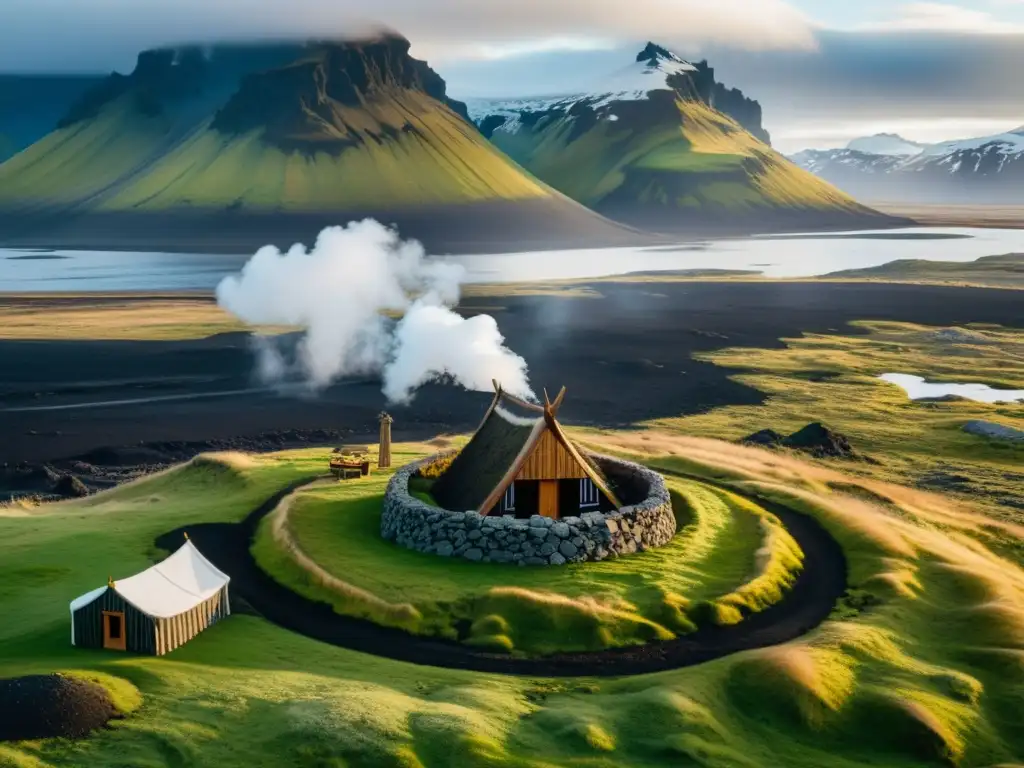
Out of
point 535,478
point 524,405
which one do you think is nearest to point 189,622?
point 535,478

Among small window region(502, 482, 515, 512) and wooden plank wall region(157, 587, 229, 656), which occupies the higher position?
small window region(502, 482, 515, 512)

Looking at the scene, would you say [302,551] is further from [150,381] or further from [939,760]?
[150,381]

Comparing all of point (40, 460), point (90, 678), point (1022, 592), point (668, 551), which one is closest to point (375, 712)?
point (90, 678)

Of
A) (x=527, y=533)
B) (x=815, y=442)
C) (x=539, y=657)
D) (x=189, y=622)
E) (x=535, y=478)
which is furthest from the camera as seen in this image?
(x=815, y=442)

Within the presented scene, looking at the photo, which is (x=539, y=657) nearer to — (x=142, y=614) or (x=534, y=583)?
(x=534, y=583)

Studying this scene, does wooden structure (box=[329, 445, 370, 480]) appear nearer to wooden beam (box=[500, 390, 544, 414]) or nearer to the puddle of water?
wooden beam (box=[500, 390, 544, 414])

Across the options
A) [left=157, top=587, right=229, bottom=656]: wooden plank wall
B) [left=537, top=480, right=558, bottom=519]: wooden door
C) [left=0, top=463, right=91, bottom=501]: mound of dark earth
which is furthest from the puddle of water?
[left=157, top=587, right=229, bottom=656]: wooden plank wall

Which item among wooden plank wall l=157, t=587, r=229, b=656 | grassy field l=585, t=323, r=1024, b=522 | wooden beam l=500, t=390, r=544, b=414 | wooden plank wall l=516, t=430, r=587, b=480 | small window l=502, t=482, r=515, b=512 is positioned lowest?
grassy field l=585, t=323, r=1024, b=522
